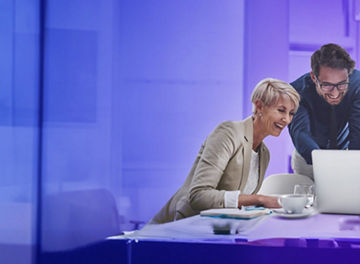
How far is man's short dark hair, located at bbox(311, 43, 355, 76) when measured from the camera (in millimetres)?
3195

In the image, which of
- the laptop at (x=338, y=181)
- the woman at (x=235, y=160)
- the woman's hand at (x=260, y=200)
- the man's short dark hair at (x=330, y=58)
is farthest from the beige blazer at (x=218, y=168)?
the man's short dark hair at (x=330, y=58)

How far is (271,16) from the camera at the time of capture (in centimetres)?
323

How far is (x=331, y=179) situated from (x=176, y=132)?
1.83 meters

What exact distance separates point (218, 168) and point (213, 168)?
4cm

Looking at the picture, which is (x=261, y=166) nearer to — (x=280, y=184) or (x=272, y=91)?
(x=280, y=184)

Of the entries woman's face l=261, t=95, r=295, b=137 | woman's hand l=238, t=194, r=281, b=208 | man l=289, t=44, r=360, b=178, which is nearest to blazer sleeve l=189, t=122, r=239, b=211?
woman's hand l=238, t=194, r=281, b=208

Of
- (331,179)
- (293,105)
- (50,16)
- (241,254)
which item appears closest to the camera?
(241,254)

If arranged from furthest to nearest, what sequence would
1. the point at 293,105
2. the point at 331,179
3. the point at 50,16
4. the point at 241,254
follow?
the point at 50,16 < the point at 293,105 < the point at 331,179 < the point at 241,254

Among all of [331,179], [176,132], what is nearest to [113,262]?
[331,179]

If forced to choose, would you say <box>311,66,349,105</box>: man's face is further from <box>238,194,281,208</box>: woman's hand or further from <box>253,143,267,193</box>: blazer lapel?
<box>238,194,281,208</box>: woman's hand

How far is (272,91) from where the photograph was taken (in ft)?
10.3

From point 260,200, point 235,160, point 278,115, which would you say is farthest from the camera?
point 278,115

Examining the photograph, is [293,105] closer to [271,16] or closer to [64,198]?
[271,16]

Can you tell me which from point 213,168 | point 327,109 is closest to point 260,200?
point 213,168
